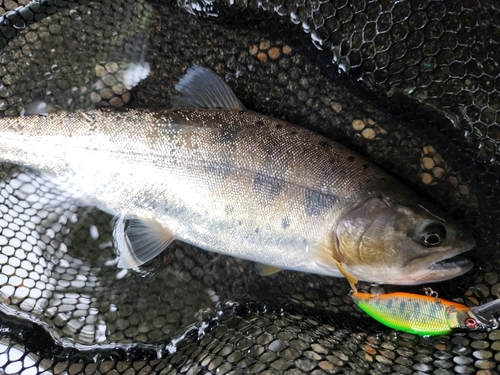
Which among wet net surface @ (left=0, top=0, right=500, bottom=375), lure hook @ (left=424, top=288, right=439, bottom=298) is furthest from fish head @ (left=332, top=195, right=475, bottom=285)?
wet net surface @ (left=0, top=0, right=500, bottom=375)

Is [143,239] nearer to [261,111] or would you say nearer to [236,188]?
[236,188]

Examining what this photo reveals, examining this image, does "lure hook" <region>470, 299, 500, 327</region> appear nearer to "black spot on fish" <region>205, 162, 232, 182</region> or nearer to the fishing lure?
the fishing lure

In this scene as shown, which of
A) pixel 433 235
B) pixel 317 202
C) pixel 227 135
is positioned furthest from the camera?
pixel 227 135

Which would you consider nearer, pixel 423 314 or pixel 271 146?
pixel 423 314

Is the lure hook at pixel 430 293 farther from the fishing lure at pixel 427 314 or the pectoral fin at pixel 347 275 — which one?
the pectoral fin at pixel 347 275

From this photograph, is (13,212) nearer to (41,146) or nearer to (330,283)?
(41,146)

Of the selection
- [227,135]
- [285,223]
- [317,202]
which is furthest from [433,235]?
[227,135]

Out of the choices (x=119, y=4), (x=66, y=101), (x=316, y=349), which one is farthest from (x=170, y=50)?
(x=316, y=349)
